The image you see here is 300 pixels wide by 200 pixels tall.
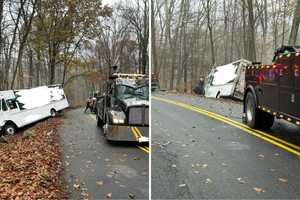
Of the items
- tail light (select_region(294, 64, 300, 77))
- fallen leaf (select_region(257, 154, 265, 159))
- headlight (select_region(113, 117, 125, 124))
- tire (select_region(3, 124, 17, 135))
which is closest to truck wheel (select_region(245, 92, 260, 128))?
tail light (select_region(294, 64, 300, 77))

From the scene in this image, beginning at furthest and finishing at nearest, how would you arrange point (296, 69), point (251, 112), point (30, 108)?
point (30, 108)
point (251, 112)
point (296, 69)

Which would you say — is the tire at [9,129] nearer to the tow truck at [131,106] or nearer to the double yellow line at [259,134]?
the tow truck at [131,106]

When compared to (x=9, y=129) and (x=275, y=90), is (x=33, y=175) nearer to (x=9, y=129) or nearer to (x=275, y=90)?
(x=275, y=90)

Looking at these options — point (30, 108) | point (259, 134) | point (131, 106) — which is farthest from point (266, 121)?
point (30, 108)

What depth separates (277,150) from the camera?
17.6 ft

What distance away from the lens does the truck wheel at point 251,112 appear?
23.3 ft

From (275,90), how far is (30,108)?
869 centimetres

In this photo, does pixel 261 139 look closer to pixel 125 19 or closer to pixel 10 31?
pixel 125 19

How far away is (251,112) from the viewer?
7.38 m

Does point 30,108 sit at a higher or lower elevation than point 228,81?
lower

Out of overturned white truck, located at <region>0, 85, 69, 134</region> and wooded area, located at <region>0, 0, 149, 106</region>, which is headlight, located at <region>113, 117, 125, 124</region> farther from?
overturned white truck, located at <region>0, 85, 69, 134</region>

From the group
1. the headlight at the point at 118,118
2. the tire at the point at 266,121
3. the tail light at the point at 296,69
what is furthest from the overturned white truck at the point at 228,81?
the headlight at the point at 118,118

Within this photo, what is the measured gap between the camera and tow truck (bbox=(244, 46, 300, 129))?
17.6ft

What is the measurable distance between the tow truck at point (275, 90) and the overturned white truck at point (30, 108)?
4711 mm
